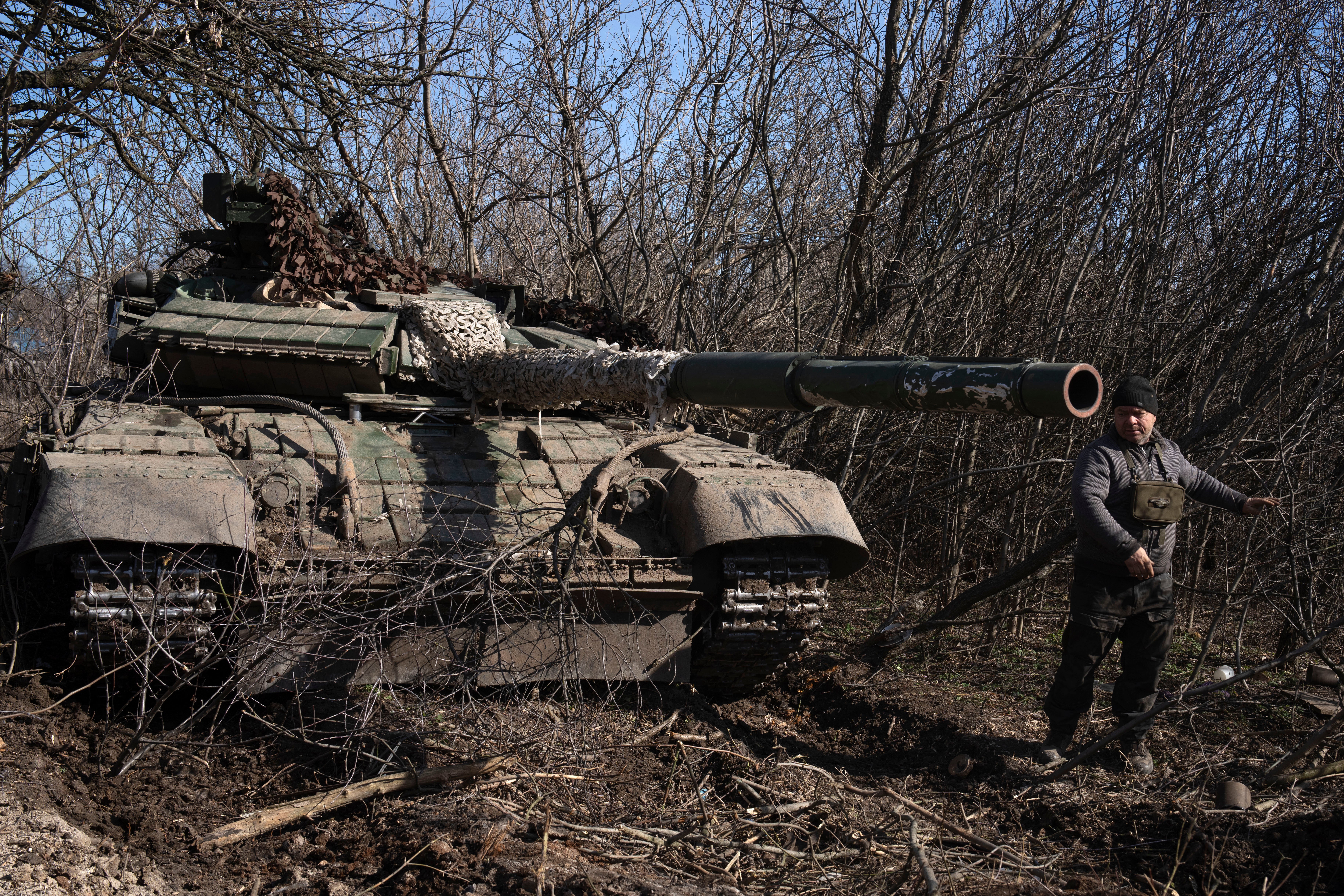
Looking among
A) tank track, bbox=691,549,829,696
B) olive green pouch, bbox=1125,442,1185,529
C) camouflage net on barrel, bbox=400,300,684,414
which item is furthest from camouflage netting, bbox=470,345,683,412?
olive green pouch, bbox=1125,442,1185,529

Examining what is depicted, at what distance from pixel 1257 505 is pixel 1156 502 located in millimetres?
410

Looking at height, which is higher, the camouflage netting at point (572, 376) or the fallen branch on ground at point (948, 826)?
the camouflage netting at point (572, 376)

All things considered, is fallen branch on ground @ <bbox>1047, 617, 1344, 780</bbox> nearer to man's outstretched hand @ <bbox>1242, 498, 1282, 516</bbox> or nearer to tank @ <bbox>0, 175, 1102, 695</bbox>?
man's outstretched hand @ <bbox>1242, 498, 1282, 516</bbox>

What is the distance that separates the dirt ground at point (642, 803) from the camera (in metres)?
3.59

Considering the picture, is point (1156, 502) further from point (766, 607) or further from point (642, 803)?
point (642, 803)

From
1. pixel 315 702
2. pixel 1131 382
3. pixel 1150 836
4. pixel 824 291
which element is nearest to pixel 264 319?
pixel 315 702

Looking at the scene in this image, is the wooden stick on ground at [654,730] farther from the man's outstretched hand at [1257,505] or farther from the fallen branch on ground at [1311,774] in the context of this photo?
the man's outstretched hand at [1257,505]

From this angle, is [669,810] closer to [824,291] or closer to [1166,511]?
[1166,511]

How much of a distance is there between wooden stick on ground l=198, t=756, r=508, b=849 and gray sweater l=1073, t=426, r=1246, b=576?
2802 mm

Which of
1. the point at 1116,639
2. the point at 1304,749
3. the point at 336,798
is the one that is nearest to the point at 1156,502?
the point at 1116,639

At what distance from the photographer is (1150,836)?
4.23 metres

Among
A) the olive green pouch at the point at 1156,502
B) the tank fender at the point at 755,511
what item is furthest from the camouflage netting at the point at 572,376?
the olive green pouch at the point at 1156,502

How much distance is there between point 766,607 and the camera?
16.8 ft

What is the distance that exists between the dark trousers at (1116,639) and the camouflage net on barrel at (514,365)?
2.21m
